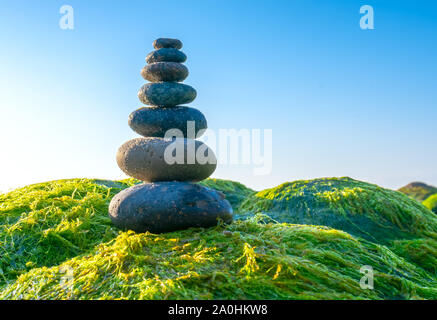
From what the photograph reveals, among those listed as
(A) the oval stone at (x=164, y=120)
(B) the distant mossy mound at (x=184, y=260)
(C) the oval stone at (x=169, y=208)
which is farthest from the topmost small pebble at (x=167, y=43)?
(B) the distant mossy mound at (x=184, y=260)

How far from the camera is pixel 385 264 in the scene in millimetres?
5637

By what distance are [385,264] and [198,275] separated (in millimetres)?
3229

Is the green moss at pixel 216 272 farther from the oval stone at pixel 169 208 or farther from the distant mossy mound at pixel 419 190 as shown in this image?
the distant mossy mound at pixel 419 190

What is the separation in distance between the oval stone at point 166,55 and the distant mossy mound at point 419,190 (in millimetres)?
21264

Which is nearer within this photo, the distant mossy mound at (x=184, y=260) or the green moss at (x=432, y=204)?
the distant mossy mound at (x=184, y=260)

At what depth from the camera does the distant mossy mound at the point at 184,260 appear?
13.0ft

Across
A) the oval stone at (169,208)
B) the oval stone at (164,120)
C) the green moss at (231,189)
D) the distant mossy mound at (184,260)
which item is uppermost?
the oval stone at (164,120)

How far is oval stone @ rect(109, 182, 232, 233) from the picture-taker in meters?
5.69

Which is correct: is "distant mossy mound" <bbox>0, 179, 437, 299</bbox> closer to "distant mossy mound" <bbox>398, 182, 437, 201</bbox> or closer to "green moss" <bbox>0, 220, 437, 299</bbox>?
"green moss" <bbox>0, 220, 437, 299</bbox>

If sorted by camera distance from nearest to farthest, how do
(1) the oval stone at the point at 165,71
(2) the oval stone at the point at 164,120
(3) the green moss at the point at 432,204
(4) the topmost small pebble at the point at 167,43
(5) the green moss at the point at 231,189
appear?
(2) the oval stone at the point at 164,120 < (1) the oval stone at the point at 165,71 < (4) the topmost small pebble at the point at 167,43 < (5) the green moss at the point at 231,189 < (3) the green moss at the point at 432,204

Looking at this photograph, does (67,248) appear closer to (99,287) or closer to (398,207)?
(99,287)

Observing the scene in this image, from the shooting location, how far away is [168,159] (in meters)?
6.09
